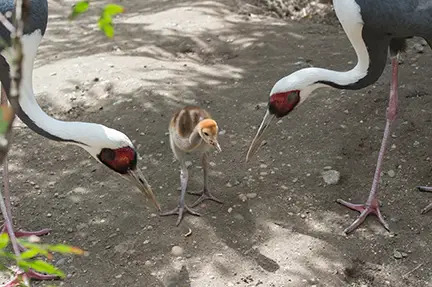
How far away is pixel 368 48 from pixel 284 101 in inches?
25.5

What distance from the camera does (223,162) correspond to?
15.6 feet

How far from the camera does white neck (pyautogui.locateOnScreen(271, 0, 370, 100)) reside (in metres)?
4.07

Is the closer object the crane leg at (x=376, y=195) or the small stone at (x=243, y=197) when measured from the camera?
the crane leg at (x=376, y=195)

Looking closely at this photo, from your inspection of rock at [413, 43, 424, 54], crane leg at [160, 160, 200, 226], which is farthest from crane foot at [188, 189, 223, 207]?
rock at [413, 43, 424, 54]

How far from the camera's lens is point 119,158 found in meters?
3.78

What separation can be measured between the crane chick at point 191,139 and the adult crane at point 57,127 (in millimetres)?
365

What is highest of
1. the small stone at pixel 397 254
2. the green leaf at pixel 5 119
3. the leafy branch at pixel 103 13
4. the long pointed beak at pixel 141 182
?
the leafy branch at pixel 103 13

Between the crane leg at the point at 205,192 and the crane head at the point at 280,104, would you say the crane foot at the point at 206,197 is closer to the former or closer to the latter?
the crane leg at the point at 205,192

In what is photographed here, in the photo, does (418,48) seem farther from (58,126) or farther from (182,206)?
(58,126)

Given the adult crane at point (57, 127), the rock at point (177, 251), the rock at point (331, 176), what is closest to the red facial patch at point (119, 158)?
the adult crane at point (57, 127)

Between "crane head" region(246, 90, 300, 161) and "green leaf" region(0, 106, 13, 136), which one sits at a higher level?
"green leaf" region(0, 106, 13, 136)

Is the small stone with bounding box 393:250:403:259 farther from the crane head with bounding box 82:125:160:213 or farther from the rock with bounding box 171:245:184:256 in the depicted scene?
the crane head with bounding box 82:125:160:213

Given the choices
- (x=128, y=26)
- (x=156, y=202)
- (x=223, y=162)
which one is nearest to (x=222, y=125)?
(x=223, y=162)

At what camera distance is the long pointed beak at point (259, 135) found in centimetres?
441
